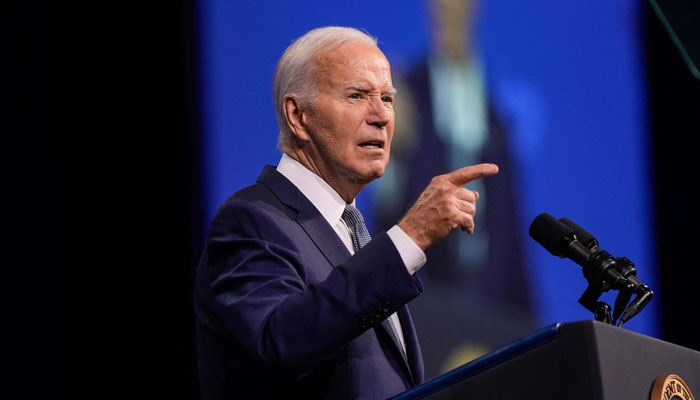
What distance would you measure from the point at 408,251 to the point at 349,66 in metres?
0.64

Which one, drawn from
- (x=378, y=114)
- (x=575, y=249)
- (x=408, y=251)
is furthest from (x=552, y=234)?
(x=378, y=114)

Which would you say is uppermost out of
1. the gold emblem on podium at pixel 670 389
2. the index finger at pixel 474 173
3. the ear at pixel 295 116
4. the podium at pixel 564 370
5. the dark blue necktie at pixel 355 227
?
the ear at pixel 295 116

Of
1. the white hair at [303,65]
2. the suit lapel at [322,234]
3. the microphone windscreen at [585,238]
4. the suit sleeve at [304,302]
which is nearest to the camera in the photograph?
the suit sleeve at [304,302]

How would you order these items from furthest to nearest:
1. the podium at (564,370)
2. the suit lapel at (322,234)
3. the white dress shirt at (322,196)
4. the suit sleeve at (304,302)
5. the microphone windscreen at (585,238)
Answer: the white dress shirt at (322,196) → the suit lapel at (322,234) → the microphone windscreen at (585,238) → the suit sleeve at (304,302) → the podium at (564,370)

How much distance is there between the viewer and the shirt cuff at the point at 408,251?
128 centimetres

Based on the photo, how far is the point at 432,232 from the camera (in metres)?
1.29

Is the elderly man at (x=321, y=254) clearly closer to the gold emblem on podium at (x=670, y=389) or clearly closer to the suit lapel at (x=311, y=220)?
the suit lapel at (x=311, y=220)

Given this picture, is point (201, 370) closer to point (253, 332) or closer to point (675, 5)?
point (253, 332)

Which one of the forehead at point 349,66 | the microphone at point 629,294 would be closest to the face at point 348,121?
the forehead at point 349,66

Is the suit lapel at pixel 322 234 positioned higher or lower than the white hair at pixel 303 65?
lower

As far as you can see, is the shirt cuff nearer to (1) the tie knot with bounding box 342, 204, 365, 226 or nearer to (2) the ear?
(1) the tie knot with bounding box 342, 204, 365, 226

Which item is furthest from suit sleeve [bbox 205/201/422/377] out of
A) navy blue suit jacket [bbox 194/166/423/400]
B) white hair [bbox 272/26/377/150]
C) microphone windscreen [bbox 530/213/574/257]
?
white hair [bbox 272/26/377/150]

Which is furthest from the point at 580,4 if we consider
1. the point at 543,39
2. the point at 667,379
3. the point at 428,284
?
the point at 667,379

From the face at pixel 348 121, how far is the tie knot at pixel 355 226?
43mm
